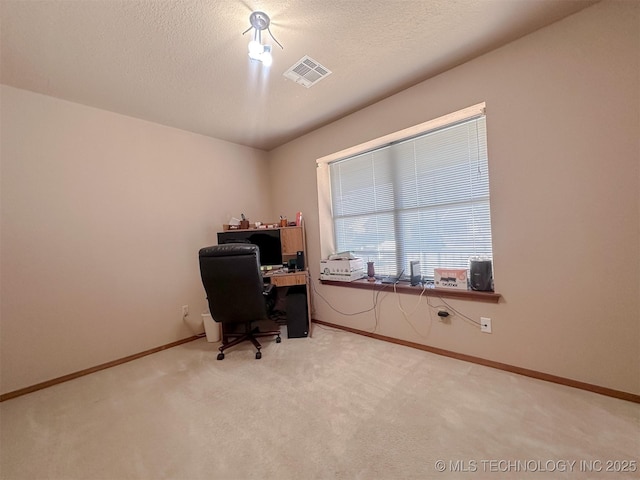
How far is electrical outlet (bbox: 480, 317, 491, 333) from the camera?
6.64ft

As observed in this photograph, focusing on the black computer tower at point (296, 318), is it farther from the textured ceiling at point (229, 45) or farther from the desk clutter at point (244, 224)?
the textured ceiling at point (229, 45)

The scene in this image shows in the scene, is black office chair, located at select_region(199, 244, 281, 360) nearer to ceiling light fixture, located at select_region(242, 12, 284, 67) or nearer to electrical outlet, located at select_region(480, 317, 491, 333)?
ceiling light fixture, located at select_region(242, 12, 284, 67)

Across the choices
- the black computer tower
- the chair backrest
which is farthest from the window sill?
the chair backrest

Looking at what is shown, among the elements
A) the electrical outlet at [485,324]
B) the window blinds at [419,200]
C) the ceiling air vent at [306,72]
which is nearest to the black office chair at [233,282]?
the window blinds at [419,200]

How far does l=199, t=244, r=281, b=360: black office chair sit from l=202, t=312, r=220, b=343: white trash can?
1.65 ft

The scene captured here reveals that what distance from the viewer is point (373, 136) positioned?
268 cm

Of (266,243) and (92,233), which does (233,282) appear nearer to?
(266,243)

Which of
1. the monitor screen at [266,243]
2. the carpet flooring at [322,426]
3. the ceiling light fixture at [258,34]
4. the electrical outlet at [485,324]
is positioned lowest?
the carpet flooring at [322,426]

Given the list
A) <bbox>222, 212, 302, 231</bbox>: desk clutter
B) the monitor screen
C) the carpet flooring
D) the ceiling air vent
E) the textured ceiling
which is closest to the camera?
the carpet flooring

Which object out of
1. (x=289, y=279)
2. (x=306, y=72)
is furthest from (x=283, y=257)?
(x=306, y=72)

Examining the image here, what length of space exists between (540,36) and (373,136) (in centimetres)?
139

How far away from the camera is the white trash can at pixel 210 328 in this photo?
2908 millimetres

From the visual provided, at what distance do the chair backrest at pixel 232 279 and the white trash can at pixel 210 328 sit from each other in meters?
0.56

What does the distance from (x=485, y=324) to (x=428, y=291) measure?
0.50 metres
